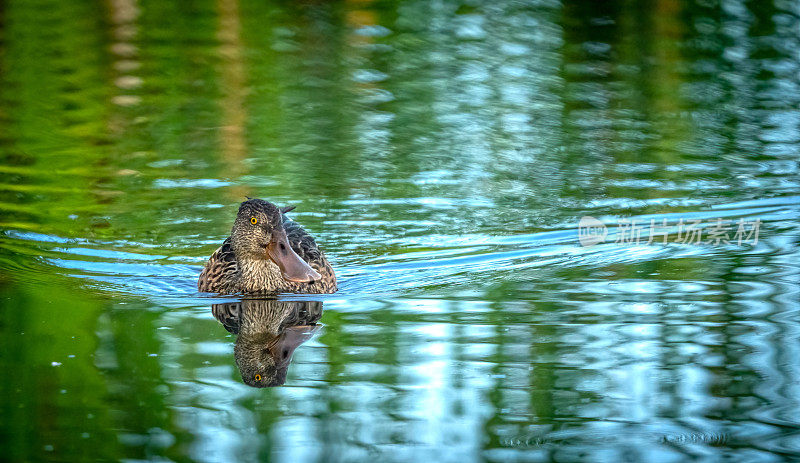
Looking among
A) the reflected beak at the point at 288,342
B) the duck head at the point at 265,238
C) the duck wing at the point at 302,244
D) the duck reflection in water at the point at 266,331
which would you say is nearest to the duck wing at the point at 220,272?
the duck head at the point at 265,238

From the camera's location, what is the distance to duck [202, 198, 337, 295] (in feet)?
29.6

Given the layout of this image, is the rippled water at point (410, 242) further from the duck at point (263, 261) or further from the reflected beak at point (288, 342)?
the duck at point (263, 261)

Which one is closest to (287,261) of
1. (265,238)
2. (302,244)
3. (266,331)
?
(265,238)

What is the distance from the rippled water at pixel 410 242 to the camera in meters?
6.35

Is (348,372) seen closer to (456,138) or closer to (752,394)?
(752,394)

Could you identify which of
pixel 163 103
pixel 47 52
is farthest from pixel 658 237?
pixel 47 52

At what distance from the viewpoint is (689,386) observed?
680 cm

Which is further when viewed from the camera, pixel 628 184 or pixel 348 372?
pixel 628 184

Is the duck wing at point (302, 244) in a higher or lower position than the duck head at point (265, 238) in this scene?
lower

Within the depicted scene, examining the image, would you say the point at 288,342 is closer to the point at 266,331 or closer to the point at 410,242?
the point at 266,331

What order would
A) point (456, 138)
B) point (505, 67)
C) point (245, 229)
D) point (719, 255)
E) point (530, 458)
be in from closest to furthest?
point (530, 458) → point (245, 229) → point (719, 255) → point (456, 138) → point (505, 67)

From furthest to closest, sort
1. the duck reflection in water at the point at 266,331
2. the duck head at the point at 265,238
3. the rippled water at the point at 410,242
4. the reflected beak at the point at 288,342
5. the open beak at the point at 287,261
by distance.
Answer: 1. the duck head at the point at 265,238
2. the open beak at the point at 287,261
3. the reflected beak at the point at 288,342
4. the duck reflection in water at the point at 266,331
5. the rippled water at the point at 410,242

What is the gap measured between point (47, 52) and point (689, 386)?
573 inches

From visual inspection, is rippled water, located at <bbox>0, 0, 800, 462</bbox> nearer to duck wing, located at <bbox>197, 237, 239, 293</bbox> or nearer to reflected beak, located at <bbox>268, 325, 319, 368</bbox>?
reflected beak, located at <bbox>268, 325, 319, 368</bbox>
